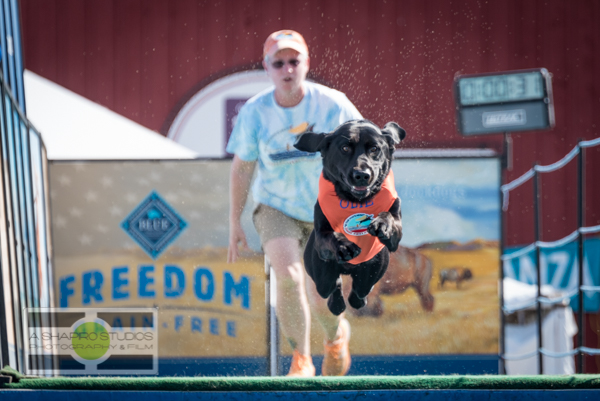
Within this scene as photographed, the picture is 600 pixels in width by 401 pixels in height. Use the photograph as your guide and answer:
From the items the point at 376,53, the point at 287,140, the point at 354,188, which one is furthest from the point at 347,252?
the point at 376,53

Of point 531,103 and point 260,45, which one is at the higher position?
point 260,45

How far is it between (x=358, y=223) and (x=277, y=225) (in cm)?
97

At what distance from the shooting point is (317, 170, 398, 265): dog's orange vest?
193 centimetres

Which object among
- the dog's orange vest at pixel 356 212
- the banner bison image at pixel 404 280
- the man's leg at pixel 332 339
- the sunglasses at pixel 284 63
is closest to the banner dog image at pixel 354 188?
the dog's orange vest at pixel 356 212

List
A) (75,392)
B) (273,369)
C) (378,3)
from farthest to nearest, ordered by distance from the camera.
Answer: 1. (378,3)
2. (273,369)
3. (75,392)

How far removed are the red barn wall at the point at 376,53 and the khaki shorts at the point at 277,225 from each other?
10.3 ft

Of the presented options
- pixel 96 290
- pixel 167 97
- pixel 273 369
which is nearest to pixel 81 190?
pixel 96 290

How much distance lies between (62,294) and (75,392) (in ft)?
6.14

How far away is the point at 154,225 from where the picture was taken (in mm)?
3590

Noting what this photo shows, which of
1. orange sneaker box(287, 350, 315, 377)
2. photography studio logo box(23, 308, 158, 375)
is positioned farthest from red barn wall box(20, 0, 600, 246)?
orange sneaker box(287, 350, 315, 377)

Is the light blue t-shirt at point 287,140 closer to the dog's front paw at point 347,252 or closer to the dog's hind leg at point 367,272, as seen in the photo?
the dog's hind leg at point 367,272

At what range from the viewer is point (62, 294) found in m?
3.60

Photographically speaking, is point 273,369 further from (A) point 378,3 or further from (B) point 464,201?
(A) point 378,3

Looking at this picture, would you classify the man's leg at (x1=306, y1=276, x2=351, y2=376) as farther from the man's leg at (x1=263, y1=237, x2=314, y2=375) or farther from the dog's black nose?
the dog's black nose
